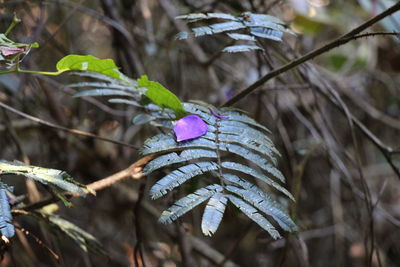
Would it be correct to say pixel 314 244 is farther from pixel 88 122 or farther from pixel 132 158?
pixel 88 122

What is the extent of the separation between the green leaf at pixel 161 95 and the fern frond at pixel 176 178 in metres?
0.14

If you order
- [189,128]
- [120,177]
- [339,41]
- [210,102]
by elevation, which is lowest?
[210,102]

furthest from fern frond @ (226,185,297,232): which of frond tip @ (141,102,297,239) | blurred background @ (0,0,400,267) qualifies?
blurred background @ (0,0,400,267)

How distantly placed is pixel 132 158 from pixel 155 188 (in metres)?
1.30

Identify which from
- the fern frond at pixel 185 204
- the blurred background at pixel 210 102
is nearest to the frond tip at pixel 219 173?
the fern frond at pixel 185 204

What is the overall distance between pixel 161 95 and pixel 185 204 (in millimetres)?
242

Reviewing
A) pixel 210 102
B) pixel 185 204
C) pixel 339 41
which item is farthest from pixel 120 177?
pixel 210 102

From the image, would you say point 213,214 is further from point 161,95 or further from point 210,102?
point 210,102

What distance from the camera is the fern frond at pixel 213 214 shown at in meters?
0.52

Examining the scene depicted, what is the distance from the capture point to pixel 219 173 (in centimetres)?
65

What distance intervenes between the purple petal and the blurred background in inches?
19.2

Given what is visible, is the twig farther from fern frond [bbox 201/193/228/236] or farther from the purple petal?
fern frond [bbox 201/193/228/236]

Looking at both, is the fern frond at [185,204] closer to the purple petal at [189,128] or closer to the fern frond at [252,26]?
the purple petal at [189,128]

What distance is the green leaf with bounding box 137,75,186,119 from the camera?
2.41ft
